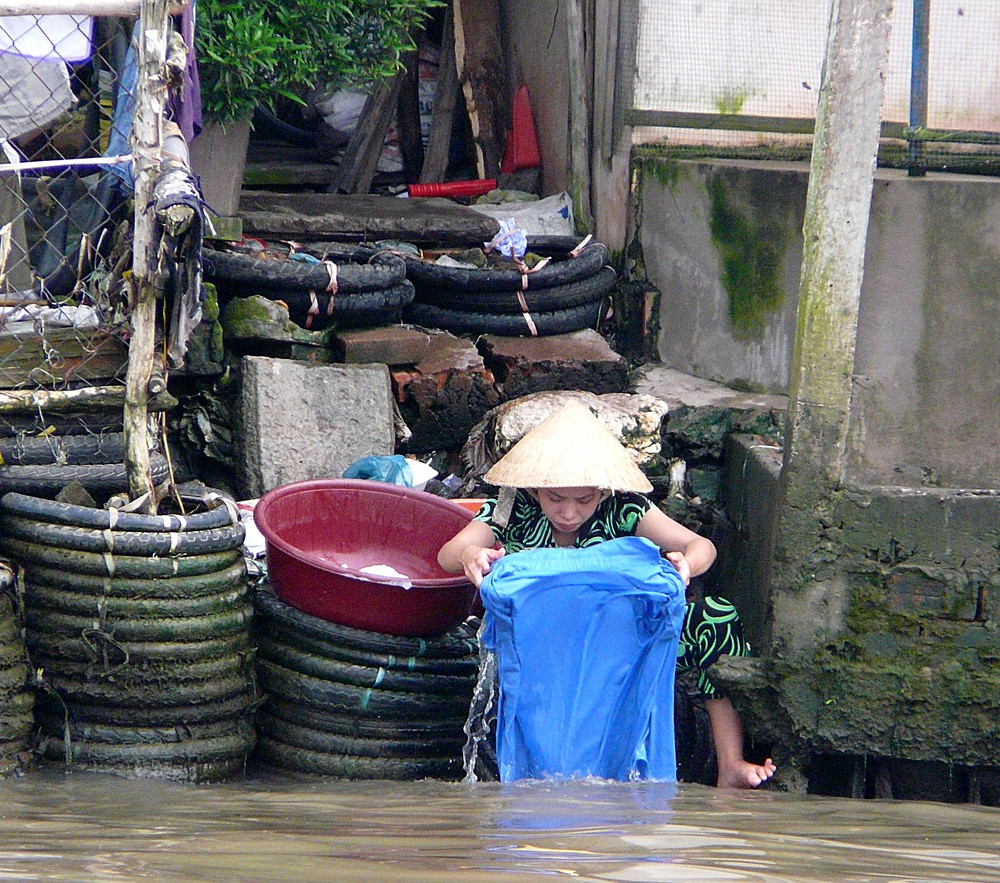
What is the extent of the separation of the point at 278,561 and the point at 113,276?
4.15 ft

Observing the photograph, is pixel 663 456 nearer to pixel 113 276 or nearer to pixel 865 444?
pixel 865 444

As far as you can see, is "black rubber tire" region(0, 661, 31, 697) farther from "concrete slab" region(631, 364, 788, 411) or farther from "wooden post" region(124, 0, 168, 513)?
"concrete slab" region(631, 364, 788, 411)

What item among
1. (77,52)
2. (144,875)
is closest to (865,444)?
(77,52)

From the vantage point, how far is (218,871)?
7.47 ft

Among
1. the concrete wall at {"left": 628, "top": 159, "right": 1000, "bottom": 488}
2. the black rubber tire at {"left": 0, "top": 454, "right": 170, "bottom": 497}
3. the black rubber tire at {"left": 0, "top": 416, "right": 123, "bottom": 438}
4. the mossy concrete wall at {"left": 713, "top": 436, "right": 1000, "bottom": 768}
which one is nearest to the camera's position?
the mossy concrete wall at {"left": 713, "top": 436, "right": 1000, "bottom": 768}

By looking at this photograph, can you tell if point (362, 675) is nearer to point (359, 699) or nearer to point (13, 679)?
point (359, 699)

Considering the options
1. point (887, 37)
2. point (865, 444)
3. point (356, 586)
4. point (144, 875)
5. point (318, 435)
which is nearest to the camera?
point (144, 875)

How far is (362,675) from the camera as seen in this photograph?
15.2 feet

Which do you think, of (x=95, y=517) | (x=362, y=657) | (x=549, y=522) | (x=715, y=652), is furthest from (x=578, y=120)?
(x=95, y=517)

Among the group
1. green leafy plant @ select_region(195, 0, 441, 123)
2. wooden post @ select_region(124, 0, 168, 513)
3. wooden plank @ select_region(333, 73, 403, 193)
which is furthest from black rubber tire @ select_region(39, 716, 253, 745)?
wooden plank @ select_region(333, 73, 403, 193)

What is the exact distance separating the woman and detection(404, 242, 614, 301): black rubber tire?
6.44ft

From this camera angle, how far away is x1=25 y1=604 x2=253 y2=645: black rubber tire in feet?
14.1

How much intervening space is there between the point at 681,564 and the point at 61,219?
9.27ft

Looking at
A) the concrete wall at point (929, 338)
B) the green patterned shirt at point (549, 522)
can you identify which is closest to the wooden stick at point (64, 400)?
the green patterned shirt at point (549, 522)
